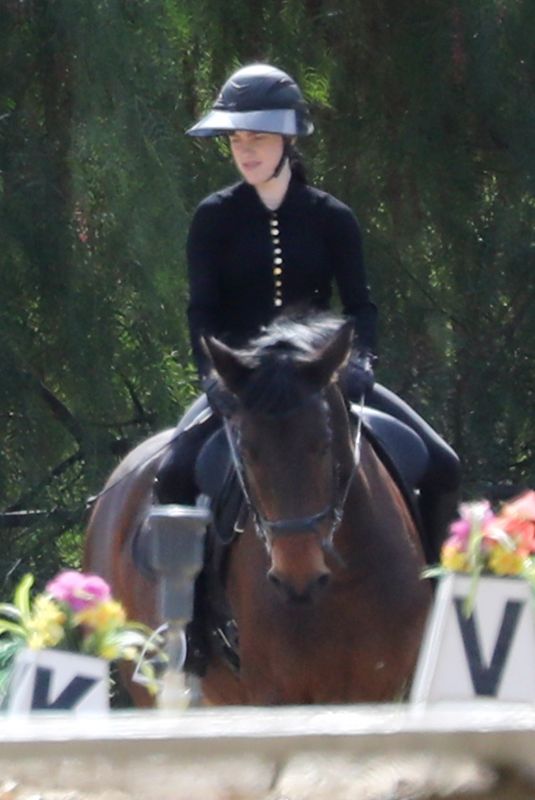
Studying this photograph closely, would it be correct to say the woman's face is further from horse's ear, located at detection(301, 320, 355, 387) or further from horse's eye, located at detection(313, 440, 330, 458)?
horse's eye, located at detection(313, 440, 330, 458)

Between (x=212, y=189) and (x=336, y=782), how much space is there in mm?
6293

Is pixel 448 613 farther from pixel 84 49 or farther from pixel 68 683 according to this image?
pixel 84 49

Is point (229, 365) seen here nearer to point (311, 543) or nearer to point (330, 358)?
point (330, 358)

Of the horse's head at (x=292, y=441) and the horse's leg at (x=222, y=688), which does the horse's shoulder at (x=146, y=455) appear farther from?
the horse's head at (x=292, y=441)

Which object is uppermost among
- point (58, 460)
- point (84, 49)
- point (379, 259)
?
point (84, 49)

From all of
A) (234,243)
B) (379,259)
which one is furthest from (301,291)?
(379,259)

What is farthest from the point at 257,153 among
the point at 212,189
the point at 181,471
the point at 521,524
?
the point at 212,189

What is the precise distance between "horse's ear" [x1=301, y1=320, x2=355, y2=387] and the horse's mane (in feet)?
0.07

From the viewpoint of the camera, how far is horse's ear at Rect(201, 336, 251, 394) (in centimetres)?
438

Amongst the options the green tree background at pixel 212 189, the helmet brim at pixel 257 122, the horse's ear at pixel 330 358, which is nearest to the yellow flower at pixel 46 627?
the horse's ear at pixel 330 358

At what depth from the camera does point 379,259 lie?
337 inches

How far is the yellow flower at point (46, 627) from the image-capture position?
3186mm

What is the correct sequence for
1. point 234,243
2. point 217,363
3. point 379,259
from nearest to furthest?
1. point 217,363
2. point 234,243
3. point 379,259

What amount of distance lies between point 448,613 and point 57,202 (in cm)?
525
